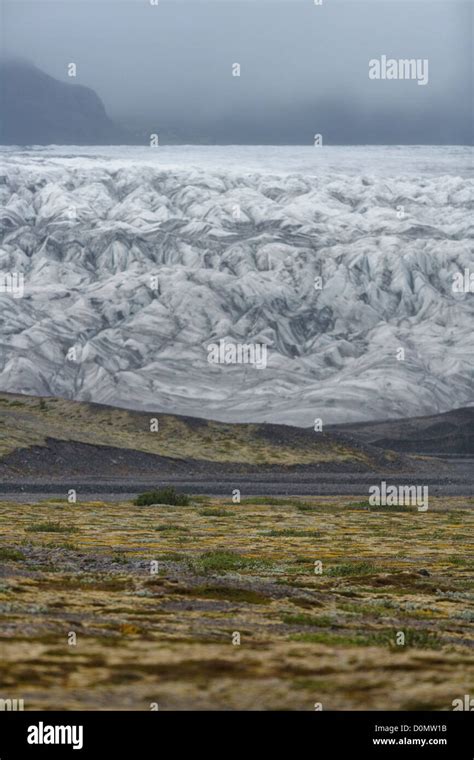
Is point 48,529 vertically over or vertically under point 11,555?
under

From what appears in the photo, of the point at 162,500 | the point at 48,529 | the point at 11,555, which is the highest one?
the point at 11,555

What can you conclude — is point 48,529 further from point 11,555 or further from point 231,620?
point 231,620

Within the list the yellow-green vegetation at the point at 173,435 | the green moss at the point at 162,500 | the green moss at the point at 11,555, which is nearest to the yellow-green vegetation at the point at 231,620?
the green moss at the point at 11,555

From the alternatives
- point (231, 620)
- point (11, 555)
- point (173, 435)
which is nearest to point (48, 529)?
point (11, 555)

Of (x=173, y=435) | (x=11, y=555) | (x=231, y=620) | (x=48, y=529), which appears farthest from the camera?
(x=173, y=435)

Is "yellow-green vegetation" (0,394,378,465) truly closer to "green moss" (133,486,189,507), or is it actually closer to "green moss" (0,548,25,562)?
"green moss" (133,486,189,507)

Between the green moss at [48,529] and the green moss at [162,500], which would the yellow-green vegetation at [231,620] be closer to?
the green moss at [48,529]

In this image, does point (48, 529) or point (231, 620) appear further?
point (48, 529)

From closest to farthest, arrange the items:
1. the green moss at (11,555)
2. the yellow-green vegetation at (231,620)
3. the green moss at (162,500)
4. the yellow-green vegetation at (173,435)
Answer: the yellow-green vegetation at (231,620) → the green moss at (11,555) → the green moss at (162,500) → the yellow-green vegetation at (173,435)
